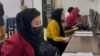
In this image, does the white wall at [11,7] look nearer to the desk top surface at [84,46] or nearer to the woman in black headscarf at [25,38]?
the desk top surface at [84,46]

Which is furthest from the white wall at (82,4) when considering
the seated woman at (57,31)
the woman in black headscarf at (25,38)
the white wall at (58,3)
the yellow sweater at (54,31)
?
the woman in black headscarf at (25,38)

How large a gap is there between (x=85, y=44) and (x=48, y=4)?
5651mm

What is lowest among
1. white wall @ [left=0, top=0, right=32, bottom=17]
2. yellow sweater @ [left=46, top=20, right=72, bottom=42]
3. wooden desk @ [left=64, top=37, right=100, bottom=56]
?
wooden desk @ [left=64, top=37, right=100, bottom=56]

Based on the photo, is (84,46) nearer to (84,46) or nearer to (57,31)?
(84,46)

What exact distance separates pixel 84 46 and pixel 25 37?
101cm

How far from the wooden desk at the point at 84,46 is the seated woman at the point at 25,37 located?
0.60m

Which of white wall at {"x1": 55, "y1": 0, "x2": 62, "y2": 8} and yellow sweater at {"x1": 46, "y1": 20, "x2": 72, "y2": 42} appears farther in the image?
white wall at {"x1": 55, "y1": 0, "x2": 62, "y2": 8}

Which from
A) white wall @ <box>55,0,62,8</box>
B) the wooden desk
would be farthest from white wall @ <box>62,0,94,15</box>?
the wooden desk

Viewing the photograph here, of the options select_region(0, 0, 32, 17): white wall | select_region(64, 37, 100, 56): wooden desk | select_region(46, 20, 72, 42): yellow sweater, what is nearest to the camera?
select_region(64, 37, 100, 56): wooden desk

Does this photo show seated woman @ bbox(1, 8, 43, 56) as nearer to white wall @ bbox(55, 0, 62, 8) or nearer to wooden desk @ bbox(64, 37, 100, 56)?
wooden desk @ bbox(64, 37, 100, 56)

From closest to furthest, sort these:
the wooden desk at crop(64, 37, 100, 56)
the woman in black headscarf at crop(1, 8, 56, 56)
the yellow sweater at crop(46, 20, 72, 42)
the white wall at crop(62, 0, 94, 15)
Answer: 1. the woman in black headscarf at crop(1, 8, 56, 56)
2. the wooden desk at crop(64, 37, 100, 56)
3. the yellow sweater at crop(46, 20, 72, 42)
4. the white wall at crop(62, 0, 94, 15)

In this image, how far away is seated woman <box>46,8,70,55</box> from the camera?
3.83 metres

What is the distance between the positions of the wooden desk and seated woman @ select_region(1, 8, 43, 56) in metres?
0.60

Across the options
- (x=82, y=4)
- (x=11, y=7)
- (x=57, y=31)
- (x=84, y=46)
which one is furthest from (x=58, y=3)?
(x=84, y=46)
